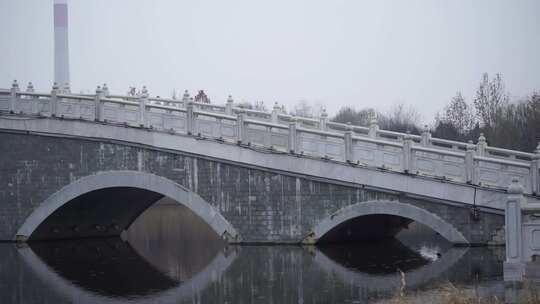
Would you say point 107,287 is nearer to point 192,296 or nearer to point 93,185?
point 192,296

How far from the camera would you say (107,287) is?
15.5 metres

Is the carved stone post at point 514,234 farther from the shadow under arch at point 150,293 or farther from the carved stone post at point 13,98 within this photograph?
the carved stone post at point 13,98

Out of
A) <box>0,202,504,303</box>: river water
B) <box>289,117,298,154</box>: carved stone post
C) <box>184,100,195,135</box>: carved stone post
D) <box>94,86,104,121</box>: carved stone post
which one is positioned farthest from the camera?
<box>94,86,104,121</box>: carved stone post

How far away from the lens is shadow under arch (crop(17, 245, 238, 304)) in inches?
547

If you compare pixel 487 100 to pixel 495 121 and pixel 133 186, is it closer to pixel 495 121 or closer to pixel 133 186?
pixel 495 121

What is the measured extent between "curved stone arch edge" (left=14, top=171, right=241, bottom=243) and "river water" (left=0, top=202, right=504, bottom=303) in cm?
55

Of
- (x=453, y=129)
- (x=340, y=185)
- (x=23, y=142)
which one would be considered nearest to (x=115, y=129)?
(x=23, y=142)

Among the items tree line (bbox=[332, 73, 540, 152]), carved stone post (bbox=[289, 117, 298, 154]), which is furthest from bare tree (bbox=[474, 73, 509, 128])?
carved stone post (bbox=[289, 117, 298, 154])

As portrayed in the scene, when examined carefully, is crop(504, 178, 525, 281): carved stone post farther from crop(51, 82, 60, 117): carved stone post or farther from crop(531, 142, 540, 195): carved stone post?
crop(51, 82, 60, 117): carved stone post

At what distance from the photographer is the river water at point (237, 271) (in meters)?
13.8

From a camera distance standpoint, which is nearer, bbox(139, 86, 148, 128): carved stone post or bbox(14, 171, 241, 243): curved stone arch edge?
bbox(14, 171, 241, 243): curved stone arch edge

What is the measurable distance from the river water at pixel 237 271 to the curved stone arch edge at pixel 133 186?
0.55 m

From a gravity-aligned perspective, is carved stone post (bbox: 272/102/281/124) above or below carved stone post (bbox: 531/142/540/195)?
above

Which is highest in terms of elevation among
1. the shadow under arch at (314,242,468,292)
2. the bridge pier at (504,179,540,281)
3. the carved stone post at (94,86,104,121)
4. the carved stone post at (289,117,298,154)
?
the carved stone post at (94,86,104,121)
